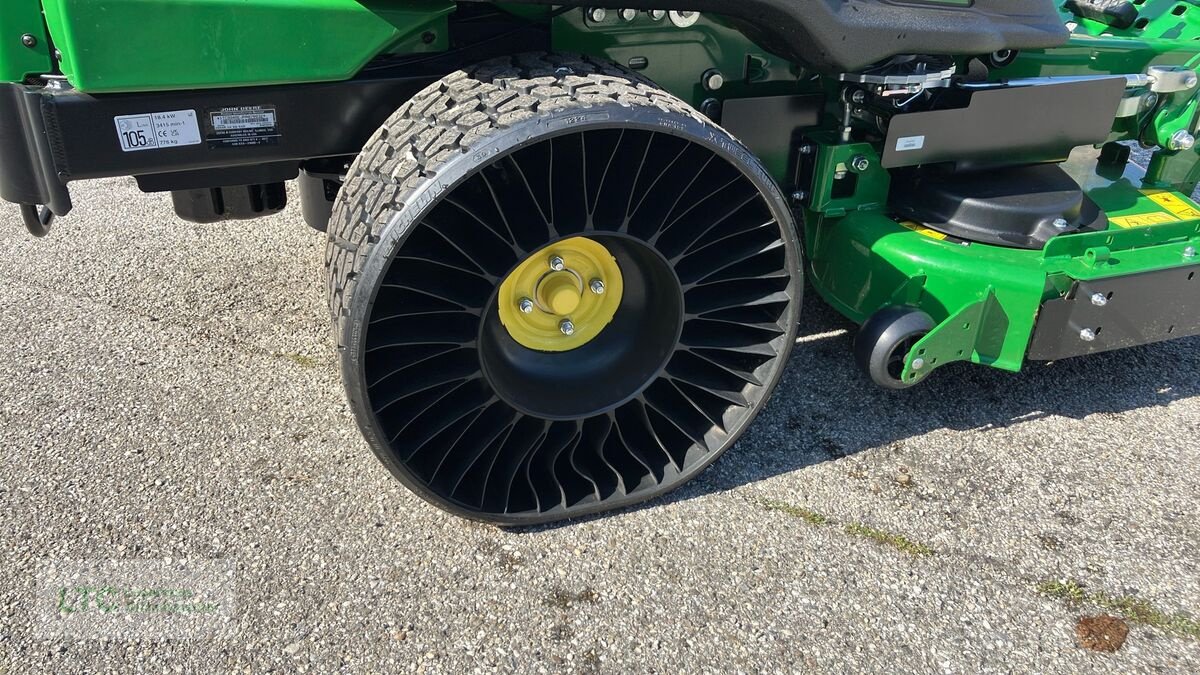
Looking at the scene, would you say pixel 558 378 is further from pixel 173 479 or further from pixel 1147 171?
pixel 1147 171

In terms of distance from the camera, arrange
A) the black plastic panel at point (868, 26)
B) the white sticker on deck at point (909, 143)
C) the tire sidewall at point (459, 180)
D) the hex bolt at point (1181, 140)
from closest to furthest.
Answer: the tire sidewall at point (459, 180)
the black plastic panel at point (868, 26)
the white sticker on deck at point (909, 143)
the hex bolt at point (1181, 140)

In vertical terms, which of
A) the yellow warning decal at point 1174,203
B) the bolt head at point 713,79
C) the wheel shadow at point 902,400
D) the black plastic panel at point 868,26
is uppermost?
the black plastic panel at point 868,26

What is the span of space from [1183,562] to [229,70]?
2.68 m

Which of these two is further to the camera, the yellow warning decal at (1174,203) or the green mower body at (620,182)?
the yellow warning decal at (1174,203)

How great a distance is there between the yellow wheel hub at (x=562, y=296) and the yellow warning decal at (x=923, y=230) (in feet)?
3.61

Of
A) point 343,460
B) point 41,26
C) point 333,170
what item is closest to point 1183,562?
point 343,460

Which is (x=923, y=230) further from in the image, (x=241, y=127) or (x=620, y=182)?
(x=241, y=127)

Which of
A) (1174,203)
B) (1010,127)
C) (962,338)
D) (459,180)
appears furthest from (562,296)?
(1174,203)

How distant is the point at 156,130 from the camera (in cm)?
207

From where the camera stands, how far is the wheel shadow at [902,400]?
274 centimetres

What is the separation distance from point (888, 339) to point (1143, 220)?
3.76ft

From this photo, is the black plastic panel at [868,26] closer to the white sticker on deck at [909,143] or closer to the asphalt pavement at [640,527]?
the white sticker on deck at [909,143]

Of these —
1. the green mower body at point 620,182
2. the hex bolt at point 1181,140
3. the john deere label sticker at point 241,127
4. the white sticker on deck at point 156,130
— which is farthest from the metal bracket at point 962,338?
the white sticker on deck at point 156,130

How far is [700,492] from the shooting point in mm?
2576
